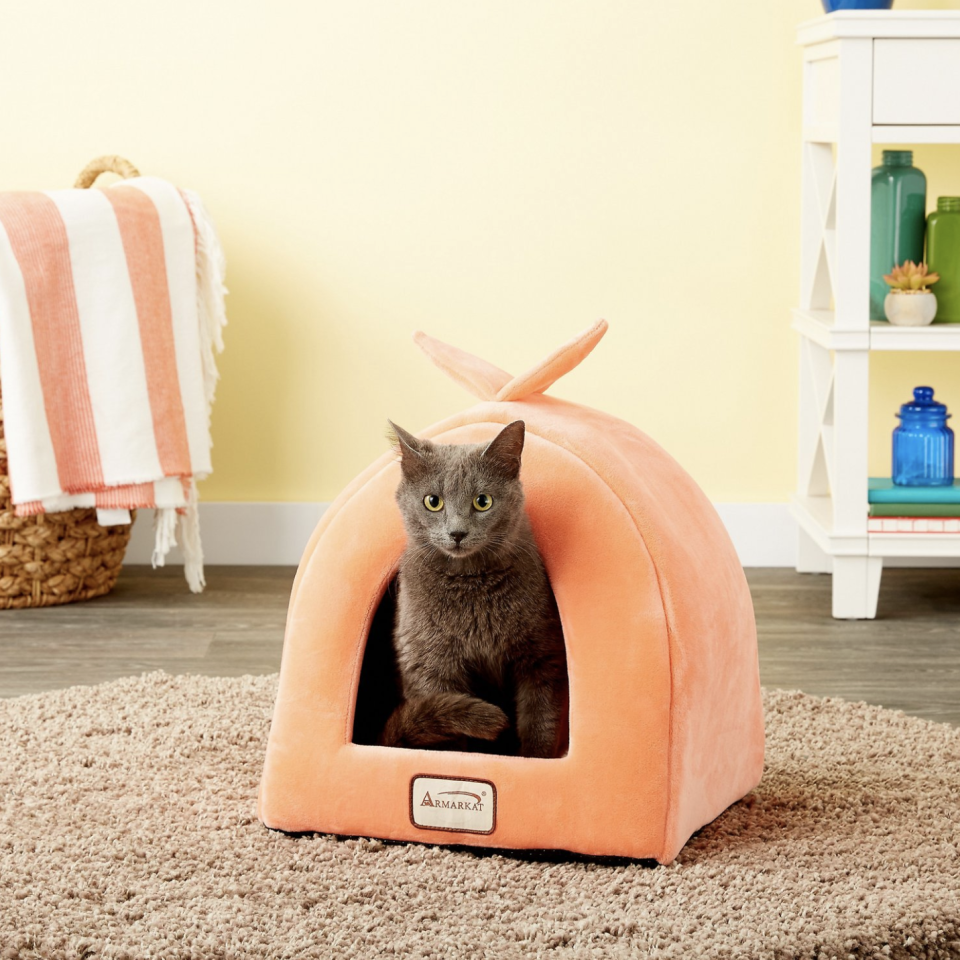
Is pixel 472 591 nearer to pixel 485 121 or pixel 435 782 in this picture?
pixel 435 782

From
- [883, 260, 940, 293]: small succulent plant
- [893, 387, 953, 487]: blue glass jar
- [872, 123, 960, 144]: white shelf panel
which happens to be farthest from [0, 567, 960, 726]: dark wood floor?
[872, 123, 960, 144]: white shelf panel

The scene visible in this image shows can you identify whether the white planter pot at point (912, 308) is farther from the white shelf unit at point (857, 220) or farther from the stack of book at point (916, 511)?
the stack of book at point (916, 511)

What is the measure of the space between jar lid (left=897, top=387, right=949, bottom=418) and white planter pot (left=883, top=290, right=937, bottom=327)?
0.16m

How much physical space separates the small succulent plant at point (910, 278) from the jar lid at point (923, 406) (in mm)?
205

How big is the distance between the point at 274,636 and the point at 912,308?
131 centimetres

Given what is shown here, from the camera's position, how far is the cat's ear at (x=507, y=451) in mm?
1316

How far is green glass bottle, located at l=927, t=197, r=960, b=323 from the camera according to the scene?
240cm

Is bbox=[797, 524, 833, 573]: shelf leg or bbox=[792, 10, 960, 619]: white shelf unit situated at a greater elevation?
bbox=[792, 10, 960, 619]: white shelf unit

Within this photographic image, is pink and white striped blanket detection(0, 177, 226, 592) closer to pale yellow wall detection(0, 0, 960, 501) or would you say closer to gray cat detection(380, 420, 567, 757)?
pale yellow wall detection(0, 0, 960, 501)

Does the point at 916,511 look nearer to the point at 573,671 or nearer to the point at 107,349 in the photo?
the point at 573,671

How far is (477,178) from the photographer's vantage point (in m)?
2.76

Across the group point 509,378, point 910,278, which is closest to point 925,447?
point 910,278

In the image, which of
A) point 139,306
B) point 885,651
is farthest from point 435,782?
point 139,306

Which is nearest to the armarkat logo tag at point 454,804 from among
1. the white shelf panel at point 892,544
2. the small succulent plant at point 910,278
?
the white shelf panel at point 892,544
